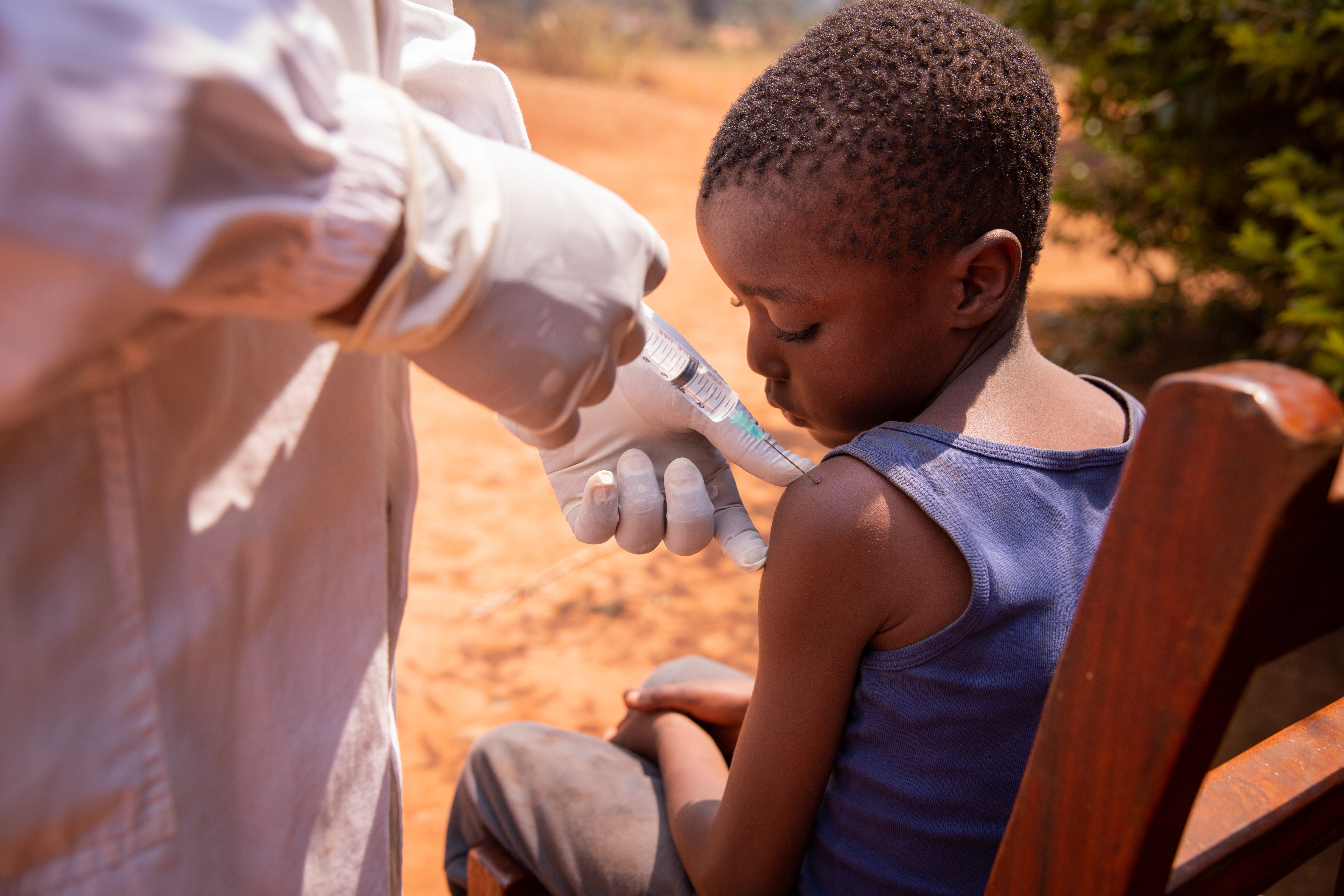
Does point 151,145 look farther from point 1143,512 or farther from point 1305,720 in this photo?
point 1305,720

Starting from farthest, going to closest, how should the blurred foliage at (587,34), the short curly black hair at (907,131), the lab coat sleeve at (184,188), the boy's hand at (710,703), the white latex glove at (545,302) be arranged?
the blurred foliage at (587,34)
the boy's hand at (710,703)
the short curly black hair at (907,131)
the white latex glove at (545,302)
the lab coat sleeve at (184,188)

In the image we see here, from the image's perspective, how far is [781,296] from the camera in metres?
1.13

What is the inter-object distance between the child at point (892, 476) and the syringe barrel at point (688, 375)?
0.23 ft

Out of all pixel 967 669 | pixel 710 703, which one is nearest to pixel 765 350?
pixel 967 669

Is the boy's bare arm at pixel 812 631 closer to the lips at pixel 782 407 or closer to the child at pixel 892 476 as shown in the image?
the child at pixel 892 476

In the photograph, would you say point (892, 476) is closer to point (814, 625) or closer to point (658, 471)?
point (814, 625)

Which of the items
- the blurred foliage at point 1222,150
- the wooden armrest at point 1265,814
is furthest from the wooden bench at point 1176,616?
the blurred foliage at point 1222,150

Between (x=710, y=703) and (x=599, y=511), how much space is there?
526 mm

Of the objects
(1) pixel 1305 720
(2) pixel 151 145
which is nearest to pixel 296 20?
(2) pixel 151 145

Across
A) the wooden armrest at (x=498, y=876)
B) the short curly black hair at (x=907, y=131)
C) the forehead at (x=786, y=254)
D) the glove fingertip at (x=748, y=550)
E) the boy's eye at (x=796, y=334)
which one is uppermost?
the short curly black hair at (x=907, y=131)

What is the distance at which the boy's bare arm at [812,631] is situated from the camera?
0.93 meters

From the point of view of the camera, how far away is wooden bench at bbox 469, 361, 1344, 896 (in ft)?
1.55

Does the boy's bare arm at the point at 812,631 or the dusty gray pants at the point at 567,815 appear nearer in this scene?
the boy's bare arm at the point at 812,631

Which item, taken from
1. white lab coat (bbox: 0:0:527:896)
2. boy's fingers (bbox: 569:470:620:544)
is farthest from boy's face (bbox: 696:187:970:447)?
white lab coat (bbox: 0:0:527:896)
